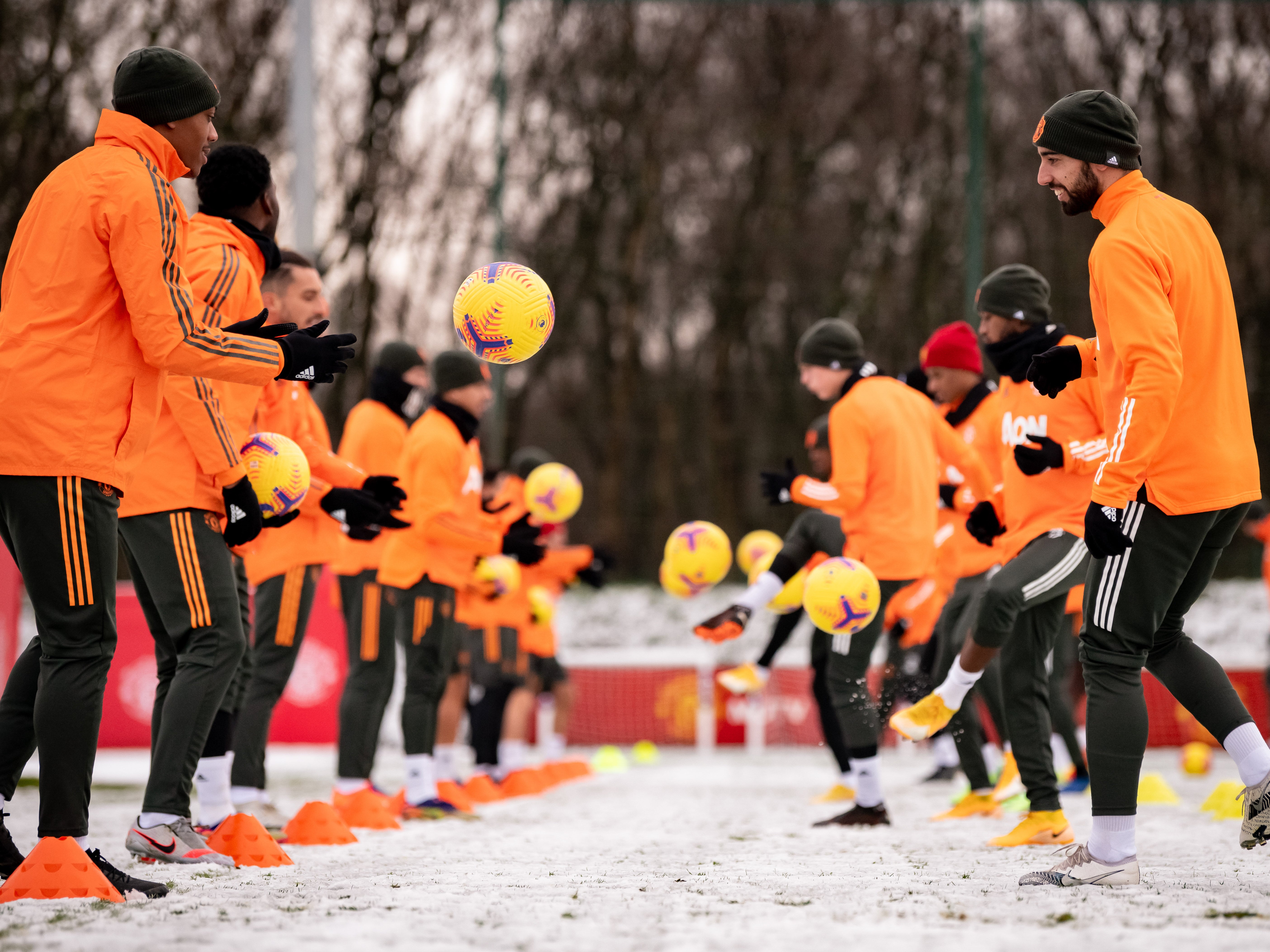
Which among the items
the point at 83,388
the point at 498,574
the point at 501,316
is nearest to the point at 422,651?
the point at 498,574

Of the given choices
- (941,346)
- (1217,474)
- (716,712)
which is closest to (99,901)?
Answer: (1217,474)

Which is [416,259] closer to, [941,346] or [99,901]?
[941,346]

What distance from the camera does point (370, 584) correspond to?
6637mm

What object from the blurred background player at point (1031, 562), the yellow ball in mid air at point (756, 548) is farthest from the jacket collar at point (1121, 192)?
the yellow ball in mid air at point (756, 548)

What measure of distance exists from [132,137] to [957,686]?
11.4 ft

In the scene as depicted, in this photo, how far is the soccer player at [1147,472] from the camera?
3.82 metres

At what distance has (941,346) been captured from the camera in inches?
280

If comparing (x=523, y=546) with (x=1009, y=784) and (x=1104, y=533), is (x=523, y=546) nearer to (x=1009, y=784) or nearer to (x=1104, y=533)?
(x=1009, y=784)

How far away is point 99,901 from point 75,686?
562 millimetres

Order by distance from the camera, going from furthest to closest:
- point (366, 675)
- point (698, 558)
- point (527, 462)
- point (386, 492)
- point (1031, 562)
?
1. point (527, 462)
2. point (698, 558)
3. point (366, 675)
4. point (386, 492)
5. point (1031, 562)

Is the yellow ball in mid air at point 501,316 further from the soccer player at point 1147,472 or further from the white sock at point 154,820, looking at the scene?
the soccer player at point 1147,472

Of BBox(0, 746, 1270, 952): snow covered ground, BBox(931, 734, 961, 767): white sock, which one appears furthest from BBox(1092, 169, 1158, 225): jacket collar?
BBox(931, 734, 961, 767): white sock

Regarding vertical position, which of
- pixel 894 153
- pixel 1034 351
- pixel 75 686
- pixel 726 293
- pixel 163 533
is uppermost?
pixel 894 153

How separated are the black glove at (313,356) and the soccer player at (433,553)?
2421 mm
